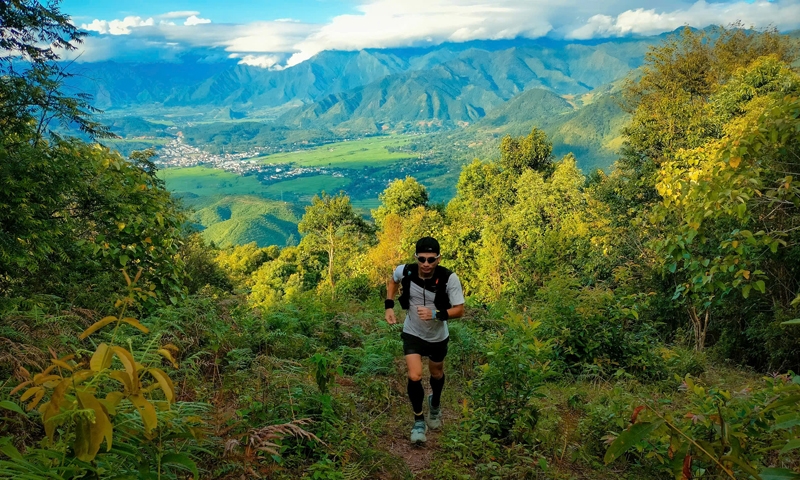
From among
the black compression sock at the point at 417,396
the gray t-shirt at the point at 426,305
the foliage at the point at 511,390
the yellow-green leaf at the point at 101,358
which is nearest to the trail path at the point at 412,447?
the black compression sock at the point at 417,396

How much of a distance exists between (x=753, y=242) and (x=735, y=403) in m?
1.12

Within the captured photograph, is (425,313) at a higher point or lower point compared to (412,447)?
higher

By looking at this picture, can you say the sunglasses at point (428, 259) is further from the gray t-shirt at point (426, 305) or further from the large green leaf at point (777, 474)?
the large green leaf at point (777, 474)

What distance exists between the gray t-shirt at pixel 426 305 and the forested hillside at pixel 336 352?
0.59 m

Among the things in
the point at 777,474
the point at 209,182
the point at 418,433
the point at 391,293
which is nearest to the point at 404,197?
the point at 391,293

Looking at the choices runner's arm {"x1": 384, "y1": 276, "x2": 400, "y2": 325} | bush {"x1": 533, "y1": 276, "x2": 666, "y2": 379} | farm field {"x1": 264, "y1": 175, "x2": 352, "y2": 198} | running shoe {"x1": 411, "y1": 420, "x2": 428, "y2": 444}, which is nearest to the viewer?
running shoe {"x1": 411, "y1": 420, "x2": 428, "y2": 444}

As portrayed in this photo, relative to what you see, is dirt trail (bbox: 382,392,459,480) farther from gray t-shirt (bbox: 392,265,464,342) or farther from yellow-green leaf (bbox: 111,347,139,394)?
yellow-green leaf (bbox: 111,347,139,394)

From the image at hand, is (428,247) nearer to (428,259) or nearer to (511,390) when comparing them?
(428,259)

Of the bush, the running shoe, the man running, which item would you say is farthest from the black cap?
the bush

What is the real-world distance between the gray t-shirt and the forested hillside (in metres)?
0.59

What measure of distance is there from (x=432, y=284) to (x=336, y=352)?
2.79m

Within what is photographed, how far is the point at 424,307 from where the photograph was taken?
4410 millimetres

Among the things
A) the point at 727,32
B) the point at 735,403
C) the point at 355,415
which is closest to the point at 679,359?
the point at 735,403

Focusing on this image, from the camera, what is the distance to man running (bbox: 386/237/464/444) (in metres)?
4.49
